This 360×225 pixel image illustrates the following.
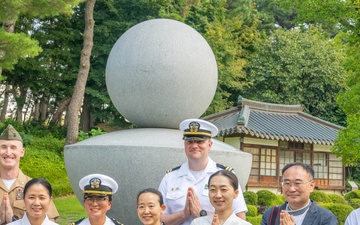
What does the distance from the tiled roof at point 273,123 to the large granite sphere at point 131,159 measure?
14.8 metres

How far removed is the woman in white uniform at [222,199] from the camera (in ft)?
10.9

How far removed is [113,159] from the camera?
17.0ft

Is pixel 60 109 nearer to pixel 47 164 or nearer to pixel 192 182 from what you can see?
pixel 47 164

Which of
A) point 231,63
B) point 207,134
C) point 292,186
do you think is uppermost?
point 231,63

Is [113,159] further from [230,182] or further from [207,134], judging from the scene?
[230,182]

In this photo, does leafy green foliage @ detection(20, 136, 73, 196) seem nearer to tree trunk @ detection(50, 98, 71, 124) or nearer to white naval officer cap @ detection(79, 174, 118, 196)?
tree trunk @ detection(50, 98, 71, 124)

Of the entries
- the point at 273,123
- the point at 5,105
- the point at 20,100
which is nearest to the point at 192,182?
the point at 273,123

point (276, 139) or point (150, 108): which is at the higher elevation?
point (276, 139)

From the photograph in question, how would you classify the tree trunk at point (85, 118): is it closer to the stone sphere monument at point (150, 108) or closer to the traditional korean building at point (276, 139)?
the traditional korean building at point (276, 139)

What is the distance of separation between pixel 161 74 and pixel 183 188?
178cm

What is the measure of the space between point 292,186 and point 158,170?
6.39 ft

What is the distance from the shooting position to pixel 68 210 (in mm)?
12352

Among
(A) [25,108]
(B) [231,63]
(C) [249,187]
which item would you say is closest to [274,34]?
(B) [231,63]

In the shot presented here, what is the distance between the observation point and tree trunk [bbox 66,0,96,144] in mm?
19547
